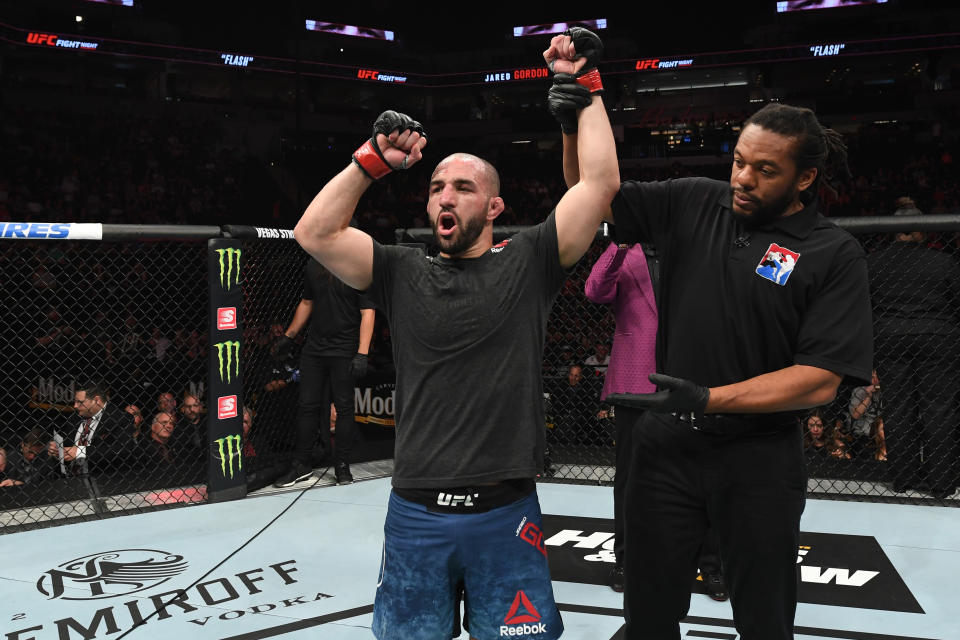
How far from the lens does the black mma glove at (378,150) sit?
6.17 feet

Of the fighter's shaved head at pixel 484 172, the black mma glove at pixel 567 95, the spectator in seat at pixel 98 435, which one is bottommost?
the spectator in seat at pixel 98 435

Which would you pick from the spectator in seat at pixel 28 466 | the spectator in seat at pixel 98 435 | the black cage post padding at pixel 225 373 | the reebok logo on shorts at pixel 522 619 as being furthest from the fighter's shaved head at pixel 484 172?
the spectator in seat at pixel 28 466

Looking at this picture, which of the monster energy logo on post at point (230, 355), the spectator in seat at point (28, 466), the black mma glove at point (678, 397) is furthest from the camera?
the spectator in seat at point (28, 466)

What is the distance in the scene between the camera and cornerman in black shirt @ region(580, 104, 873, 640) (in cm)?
188

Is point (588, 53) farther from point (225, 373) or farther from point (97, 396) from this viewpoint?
point (97, 396)

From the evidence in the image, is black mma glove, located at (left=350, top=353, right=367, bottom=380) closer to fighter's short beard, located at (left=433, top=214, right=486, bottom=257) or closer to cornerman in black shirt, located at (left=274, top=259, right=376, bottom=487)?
cornerman in black shirt, located at (left=274, top=259, right=376, bottom=487)

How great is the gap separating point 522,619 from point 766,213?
115 centimetres

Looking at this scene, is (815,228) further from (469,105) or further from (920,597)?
(469,105)

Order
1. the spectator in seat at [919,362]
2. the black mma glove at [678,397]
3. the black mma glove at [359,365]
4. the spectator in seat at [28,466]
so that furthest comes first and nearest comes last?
1. the spectator in seat at [28,466]
2. the black mma glove at [359,365]
3. the spectator in seat at [919,362]
4. the black mma glove at [678,397]

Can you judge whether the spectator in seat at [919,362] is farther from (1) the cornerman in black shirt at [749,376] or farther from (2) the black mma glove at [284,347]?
(2) the black mma glove at [284,347]

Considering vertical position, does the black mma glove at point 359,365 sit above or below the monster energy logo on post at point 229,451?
above

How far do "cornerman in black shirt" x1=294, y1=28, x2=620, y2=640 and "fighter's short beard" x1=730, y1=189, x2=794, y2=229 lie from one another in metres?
0.33

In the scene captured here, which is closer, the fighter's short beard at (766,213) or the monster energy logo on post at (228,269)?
the fighter's short beard at (766,213)

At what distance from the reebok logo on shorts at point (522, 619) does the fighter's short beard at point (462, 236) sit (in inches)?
33.5
